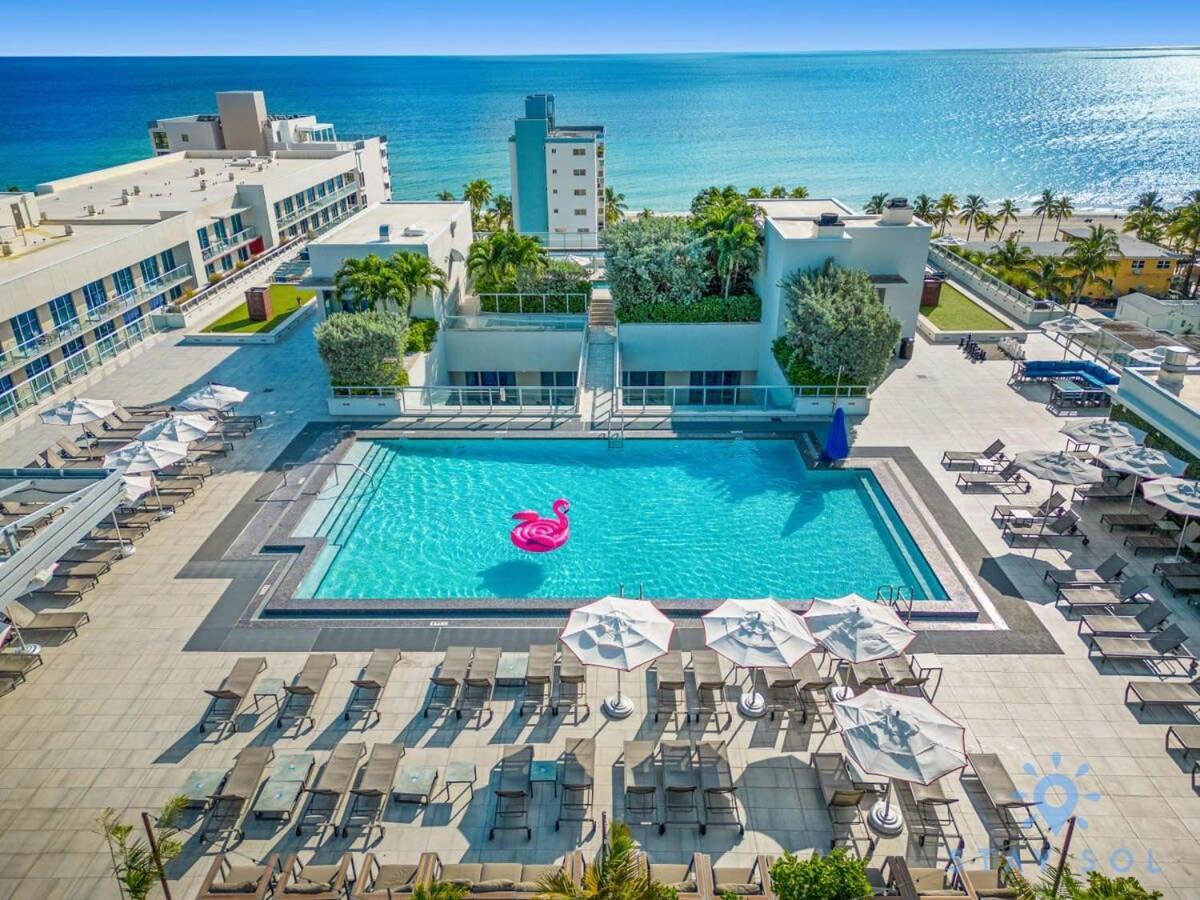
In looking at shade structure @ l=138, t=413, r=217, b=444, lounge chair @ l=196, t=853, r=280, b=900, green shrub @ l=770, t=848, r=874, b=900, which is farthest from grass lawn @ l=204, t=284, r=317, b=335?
green shrub @ l=770, t=848, r=874, b=900

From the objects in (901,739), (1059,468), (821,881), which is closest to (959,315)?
(1059,468)

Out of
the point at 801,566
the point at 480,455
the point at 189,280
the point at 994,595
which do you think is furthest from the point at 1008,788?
the point at 189,280

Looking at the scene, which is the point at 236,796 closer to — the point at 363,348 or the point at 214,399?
the point at 214,399

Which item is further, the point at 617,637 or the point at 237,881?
the point at 617,637

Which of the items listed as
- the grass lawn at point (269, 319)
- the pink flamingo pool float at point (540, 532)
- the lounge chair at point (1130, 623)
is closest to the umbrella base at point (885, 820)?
the lounge chair at point (1130, 623)

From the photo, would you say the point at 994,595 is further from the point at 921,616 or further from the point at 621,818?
the point at 621,818

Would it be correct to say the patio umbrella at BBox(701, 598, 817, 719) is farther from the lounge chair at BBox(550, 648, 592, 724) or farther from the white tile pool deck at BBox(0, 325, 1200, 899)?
the lounge chair at BBox(550, 648, 592, 724)
